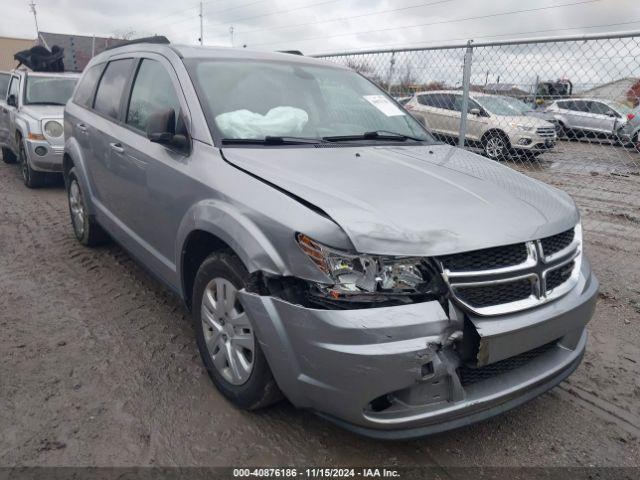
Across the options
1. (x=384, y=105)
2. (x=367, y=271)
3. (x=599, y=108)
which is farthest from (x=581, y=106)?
(x=367, y=271)

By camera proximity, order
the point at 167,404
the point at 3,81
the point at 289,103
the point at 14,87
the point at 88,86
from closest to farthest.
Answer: the point at 167,404, the point at 289,103, the point at 88,86, the point at 14,87, the point at 3,81

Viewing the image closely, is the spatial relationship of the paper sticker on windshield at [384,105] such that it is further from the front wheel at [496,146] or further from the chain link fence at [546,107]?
the front wheel at [496,146]

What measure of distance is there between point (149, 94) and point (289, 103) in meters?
1.01

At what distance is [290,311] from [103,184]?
2.66 metres

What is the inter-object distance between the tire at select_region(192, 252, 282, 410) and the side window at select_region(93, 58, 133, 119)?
6.48 ft

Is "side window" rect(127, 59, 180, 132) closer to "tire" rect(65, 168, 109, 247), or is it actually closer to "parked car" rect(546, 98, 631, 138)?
"tire" rect(65, 168, 109, 247)

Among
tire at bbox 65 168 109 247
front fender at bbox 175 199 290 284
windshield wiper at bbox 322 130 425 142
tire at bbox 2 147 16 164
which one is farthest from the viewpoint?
tire at bbox 2 147 16 164

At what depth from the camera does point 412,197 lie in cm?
231

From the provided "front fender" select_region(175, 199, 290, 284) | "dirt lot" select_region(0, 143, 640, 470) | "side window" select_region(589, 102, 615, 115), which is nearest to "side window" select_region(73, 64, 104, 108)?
"dirt lot" select_region(0, 143, 640, 470)

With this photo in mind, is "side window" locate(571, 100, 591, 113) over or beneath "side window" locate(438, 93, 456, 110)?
over

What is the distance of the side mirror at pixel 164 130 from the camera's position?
2.81 metres

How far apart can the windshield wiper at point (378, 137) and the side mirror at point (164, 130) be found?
0.84 m

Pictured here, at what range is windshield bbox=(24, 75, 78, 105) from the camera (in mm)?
8102

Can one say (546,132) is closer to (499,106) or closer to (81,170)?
(499,106)
